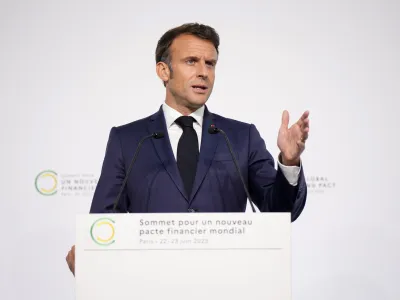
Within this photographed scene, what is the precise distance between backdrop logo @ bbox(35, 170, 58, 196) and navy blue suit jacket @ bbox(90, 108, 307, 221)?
2.32 ft

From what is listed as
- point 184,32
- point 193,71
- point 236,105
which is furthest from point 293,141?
point 236,105

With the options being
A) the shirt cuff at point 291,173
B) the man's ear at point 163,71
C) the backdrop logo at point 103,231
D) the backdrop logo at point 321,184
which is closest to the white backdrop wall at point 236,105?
the backdrop logo at point 321,184

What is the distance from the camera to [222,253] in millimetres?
1721

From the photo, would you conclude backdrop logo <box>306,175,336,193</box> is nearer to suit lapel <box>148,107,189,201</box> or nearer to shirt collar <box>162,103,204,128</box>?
shirt collar <box>162,103,204,128</box>

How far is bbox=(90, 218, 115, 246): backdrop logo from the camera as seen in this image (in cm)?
172

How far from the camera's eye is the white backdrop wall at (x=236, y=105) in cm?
308

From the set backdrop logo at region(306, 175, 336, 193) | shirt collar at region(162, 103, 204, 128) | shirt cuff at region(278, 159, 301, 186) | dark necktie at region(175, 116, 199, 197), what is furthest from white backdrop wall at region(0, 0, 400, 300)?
shirt cuff at region(278, 159, 301, 186)

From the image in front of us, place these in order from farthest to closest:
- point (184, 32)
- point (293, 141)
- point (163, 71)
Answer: point (163, 71) → point (184, 32) → point (293, 141)

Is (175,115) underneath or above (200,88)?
underneath

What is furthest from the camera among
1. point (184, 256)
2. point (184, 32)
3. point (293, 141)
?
point (184, 32)

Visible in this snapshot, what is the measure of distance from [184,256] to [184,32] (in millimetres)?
1178

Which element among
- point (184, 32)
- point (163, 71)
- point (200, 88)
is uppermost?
point (184, 32)

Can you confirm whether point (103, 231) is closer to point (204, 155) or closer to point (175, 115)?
point (204, 155)

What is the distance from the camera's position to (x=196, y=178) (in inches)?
89.5
